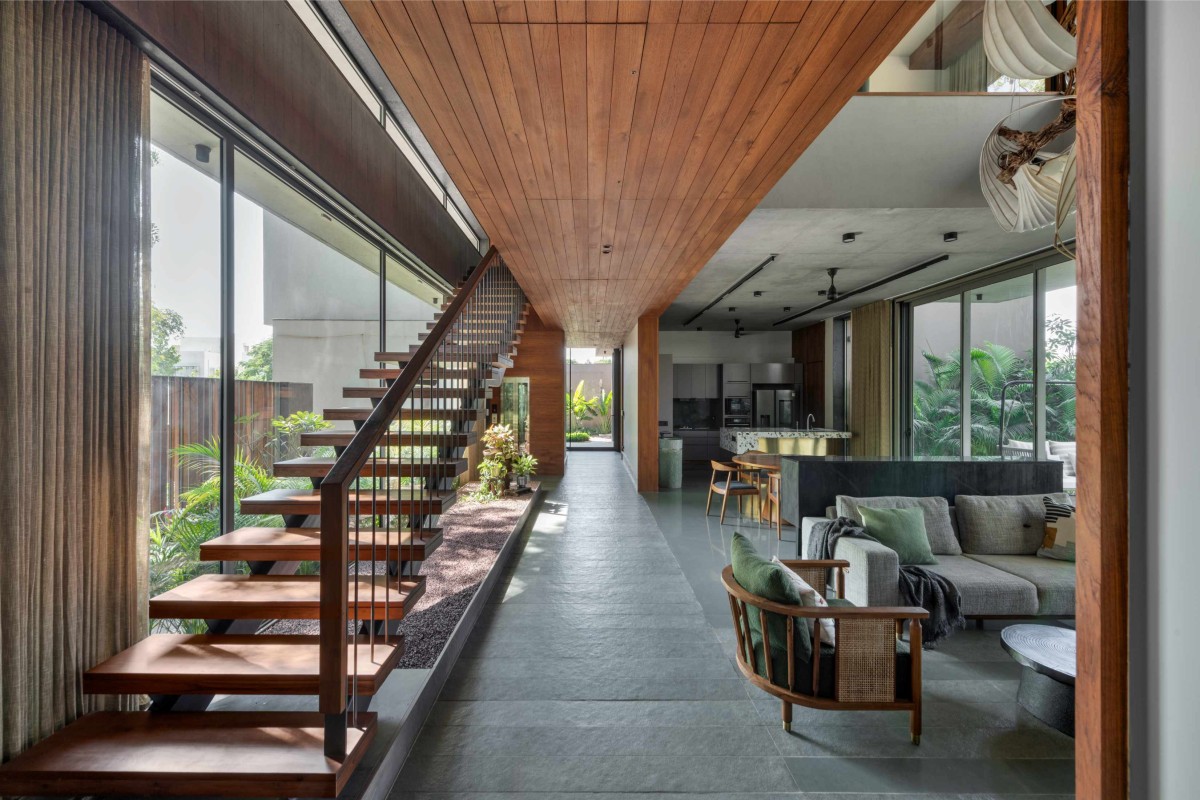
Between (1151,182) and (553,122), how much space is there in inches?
90.9

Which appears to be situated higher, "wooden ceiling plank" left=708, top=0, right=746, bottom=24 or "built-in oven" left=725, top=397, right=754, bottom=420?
"wooden ceiling plank" left=708, top=0, right=746, bottom=24

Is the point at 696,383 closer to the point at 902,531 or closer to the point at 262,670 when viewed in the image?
the point at 902,531

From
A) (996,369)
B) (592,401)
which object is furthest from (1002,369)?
(592,401)

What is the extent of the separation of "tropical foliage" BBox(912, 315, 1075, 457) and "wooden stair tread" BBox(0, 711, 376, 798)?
253 inches

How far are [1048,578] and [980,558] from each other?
455 millimetres

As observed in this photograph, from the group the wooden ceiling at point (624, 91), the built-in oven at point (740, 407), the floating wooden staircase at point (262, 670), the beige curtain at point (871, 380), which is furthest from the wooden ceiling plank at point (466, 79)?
the built-in oven at point (740, 407)

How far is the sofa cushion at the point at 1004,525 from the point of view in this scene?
3.98 metres

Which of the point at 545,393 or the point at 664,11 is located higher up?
the point at 664,11

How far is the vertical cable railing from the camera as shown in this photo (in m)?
1.85

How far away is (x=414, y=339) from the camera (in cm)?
596

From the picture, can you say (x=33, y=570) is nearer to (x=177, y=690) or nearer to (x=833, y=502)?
(x=177, y=690)

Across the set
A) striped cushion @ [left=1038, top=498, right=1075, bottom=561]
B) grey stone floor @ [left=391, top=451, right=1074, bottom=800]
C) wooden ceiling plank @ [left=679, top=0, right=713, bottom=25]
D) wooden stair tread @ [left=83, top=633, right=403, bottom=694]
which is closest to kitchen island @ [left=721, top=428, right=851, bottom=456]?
striped cushion @ [left=1038, top=498, right=1075, bottom=561]

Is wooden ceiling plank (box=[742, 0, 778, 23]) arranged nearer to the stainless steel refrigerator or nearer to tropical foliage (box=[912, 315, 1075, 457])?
tropical foliage (box=[912, 315, 1075, 457])

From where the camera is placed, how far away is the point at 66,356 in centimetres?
192
